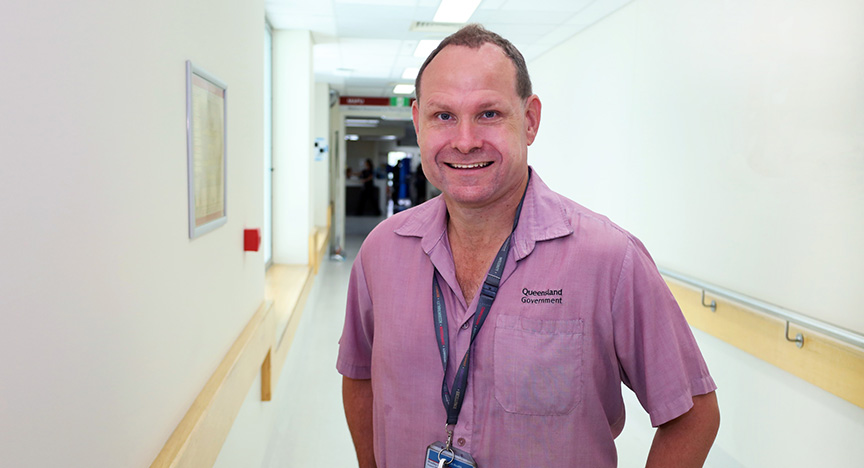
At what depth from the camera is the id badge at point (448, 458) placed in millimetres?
1420

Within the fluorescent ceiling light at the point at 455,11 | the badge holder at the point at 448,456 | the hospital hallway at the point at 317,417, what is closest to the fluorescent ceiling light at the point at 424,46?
the fluorescent ceiling light at the point at 455,11

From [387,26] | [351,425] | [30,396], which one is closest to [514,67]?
[351,425]

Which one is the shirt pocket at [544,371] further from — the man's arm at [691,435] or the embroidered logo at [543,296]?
the man's arm at [691,435]

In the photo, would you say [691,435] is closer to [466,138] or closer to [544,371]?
[544,371]

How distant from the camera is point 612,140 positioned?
579 centimetres

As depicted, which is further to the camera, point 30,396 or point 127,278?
point 127,278

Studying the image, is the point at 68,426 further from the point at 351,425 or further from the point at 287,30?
the point at 287,30

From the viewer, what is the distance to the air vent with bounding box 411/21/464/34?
659 cm

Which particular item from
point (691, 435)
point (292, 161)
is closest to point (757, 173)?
point (691, 435)

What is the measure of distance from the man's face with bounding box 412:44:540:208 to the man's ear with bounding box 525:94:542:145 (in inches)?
2.7

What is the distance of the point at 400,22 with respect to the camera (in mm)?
6492

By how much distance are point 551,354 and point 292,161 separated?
6.65 meters

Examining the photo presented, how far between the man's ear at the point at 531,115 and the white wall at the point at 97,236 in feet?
3.28

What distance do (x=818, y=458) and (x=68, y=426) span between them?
10.4 feet
